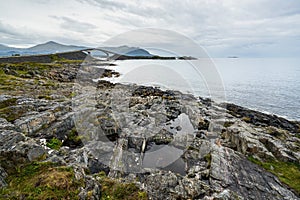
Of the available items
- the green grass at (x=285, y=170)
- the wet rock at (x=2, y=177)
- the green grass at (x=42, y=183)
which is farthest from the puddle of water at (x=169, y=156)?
the wet rock at (x=2, y=177)

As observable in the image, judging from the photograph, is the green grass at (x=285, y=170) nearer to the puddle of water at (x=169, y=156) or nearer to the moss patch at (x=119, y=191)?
the puddle of water at (x=169, y=156)

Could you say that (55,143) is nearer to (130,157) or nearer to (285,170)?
(130,157)

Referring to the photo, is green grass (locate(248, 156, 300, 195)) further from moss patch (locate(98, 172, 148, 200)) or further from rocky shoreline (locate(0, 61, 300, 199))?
moss patch (locate(98, 172, 148, 200))

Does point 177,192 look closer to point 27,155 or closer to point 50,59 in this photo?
point 27,155

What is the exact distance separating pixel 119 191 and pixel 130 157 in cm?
787

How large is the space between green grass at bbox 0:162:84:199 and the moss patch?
1.56 m

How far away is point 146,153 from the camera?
21.4 m

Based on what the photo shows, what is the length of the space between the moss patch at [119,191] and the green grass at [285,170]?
11576 mm

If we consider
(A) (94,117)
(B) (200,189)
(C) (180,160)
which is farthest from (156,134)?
(B) (200,189)

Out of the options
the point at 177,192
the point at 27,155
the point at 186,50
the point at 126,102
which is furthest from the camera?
the point at 126,102

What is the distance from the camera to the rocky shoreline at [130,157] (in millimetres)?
10508

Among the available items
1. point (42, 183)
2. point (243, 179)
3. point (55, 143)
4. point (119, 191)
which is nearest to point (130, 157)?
point (55, 143)

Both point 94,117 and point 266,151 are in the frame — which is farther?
point 94,117

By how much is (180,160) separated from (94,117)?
41.5ft
